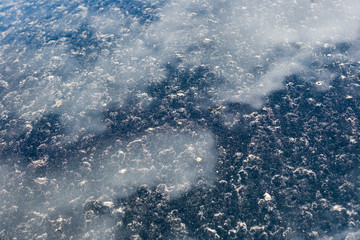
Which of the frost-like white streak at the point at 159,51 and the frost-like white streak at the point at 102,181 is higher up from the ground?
the frost-like white streak at the point at 159,51

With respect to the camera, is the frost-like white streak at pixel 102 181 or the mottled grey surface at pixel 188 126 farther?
the frost-like white streak at pixel 102 181

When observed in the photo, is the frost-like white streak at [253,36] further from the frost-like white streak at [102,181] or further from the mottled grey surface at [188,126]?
the frost-like white streak at [102,181]

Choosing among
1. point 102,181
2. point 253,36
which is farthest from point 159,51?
point 102,181

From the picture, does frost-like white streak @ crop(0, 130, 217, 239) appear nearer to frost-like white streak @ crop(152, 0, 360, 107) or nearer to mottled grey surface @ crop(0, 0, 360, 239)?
mottled grey surface @ crop(0, 0, 360, 239)

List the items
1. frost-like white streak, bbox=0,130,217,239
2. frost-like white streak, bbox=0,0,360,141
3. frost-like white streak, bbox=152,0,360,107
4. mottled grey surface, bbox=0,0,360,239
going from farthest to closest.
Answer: frost-like white streak, bbox=152,0,360,107
frost-like white streak, bbox=0,0,360,141
frost-like white streak, bbox=0,130,217,239
mottled grey surface, bbox=0,0,360,239

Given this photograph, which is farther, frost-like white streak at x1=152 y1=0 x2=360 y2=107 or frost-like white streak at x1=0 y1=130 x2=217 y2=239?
frost-like white streak at x1=152 y1=0 x2=360 y2=107

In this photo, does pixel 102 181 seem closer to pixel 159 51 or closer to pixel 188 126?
pixel 188 126

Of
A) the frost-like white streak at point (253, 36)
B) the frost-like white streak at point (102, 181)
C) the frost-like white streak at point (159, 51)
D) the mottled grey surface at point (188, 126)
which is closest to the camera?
the mottled grey surface at point (188, 126)

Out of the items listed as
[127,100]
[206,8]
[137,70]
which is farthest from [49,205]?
[206,8]

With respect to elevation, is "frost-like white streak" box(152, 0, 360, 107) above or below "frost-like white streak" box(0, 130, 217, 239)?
above

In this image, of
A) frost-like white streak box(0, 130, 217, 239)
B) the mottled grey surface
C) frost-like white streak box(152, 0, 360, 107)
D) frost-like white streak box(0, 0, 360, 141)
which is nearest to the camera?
the mottled grey surface

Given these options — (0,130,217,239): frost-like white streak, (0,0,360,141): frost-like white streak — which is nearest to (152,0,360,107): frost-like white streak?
(0,0,360,141): frost-like white streak

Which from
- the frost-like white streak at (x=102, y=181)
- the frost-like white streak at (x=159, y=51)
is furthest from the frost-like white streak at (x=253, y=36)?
the frost-like white streak at (x=102, y=181)
